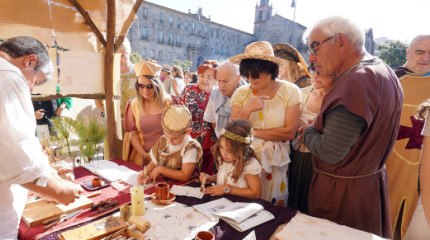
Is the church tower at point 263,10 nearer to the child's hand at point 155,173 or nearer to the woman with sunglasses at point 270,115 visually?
the woman with sunglasses at point 270,115

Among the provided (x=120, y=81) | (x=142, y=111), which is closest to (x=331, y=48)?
(x=142, y=111)

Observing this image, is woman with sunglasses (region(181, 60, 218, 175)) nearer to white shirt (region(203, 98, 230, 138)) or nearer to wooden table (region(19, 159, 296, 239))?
white shirt (region(203, 98, 230, 138))

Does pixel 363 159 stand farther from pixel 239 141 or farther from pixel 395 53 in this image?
pixel 395 53

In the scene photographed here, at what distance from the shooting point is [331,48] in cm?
150

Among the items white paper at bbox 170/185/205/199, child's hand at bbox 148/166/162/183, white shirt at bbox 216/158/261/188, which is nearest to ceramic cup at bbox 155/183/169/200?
white paper at bbox 170/185/205/199

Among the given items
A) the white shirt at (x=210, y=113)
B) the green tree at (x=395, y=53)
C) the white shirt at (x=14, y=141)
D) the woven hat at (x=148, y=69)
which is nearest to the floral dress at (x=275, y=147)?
the white shirt at (x=210, y=113)

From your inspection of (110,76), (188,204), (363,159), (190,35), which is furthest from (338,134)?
(190,35)

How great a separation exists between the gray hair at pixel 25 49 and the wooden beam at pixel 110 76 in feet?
5.46

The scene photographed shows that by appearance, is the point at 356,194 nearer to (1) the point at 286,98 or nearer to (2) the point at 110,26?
(1) the point at 286,98

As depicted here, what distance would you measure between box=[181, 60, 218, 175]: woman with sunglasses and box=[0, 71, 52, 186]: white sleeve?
6.57 feet

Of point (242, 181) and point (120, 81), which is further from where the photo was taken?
point (120, 81)

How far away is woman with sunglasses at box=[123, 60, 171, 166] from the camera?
9.81 ft

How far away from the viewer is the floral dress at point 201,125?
314 centimetres

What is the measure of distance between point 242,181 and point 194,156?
0.54 metres
